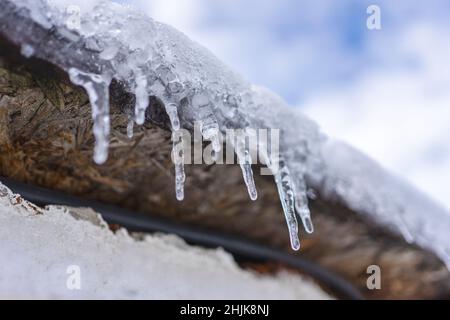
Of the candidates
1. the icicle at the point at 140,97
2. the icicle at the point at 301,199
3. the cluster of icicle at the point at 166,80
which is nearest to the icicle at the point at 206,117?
the cluster of icicle at the point at 166,80

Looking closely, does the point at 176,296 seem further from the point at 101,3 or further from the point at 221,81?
the point at 101,3

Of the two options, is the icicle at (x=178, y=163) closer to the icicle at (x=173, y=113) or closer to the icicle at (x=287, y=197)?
the icicle at (x=173, y=113)

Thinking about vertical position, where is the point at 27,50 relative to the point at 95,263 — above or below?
above

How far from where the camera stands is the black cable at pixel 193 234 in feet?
3.65

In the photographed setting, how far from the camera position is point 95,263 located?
45.9 inches

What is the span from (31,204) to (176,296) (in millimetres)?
435

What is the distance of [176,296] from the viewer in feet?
4.31

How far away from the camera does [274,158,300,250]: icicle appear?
110 cm

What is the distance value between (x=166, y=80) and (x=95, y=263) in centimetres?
47

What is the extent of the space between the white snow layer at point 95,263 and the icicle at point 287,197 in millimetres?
368

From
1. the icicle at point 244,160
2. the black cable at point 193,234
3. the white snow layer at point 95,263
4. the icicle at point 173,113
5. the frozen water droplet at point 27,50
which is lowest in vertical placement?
the white snow layer at point 95,263

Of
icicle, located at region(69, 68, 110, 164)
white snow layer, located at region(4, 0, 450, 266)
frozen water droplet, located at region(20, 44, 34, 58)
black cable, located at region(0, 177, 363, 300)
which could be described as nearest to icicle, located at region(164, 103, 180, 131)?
white snow layer, located at region(4, 0, 450, 266)

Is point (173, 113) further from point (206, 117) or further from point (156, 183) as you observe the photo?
point (156, 183)

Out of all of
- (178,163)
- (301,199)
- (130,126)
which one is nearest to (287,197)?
(301,199)
